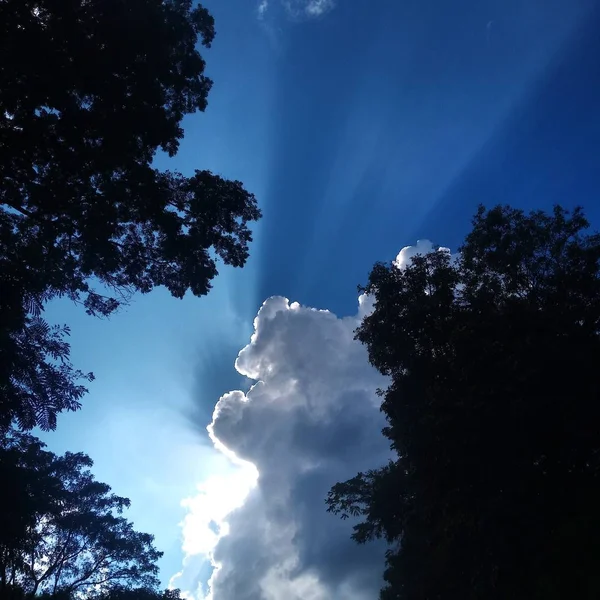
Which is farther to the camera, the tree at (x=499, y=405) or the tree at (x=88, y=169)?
the tree at (x=499, y=405)

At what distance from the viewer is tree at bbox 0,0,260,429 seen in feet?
29.7

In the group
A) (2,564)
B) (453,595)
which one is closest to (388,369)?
(453,595)

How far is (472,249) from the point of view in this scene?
56.7 ft

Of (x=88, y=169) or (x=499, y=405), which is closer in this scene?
(x=88, y=169)

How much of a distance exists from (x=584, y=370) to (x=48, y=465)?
79.2 feet

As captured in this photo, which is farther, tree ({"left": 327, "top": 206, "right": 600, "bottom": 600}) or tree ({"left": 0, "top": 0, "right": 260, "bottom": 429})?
tree ({"left": 327, "top": 206, "right": 600, "bottom": 600})

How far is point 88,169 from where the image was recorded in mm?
10664

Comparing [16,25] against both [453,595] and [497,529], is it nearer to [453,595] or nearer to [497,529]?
[497,529]

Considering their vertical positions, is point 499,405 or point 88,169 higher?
point 88,169

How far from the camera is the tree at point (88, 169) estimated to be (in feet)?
29.7

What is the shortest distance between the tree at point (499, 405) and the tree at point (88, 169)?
7.80 m

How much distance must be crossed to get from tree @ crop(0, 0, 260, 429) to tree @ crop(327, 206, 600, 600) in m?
7.80

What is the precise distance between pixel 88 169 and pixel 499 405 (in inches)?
503

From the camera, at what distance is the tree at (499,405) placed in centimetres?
1243
